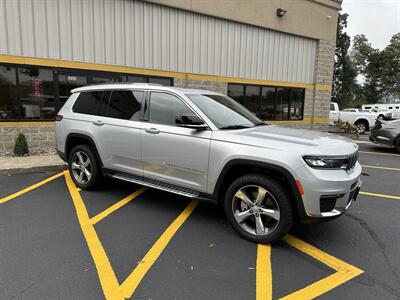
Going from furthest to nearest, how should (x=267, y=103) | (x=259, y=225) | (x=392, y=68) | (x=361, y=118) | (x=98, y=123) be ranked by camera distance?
(x=392, y=68) < (x=361, y=118) < (x=267, y=103) < (x=98, y=123) < (x=259, y=225)

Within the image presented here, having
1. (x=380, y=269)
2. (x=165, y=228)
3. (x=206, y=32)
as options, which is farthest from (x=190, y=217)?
(x=206, y=32)

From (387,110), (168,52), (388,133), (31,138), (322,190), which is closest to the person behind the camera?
(322,190)

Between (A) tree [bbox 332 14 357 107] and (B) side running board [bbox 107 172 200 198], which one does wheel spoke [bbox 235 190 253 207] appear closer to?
(B) side running board [bbox 107 172 200 198]

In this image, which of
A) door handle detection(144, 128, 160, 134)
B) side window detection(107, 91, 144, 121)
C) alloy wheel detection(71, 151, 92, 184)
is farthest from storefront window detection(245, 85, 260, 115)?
door handle detection(144, 128, 160, 134)

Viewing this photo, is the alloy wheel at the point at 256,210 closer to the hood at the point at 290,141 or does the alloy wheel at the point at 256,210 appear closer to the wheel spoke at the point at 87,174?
the hood at the point at 290,141

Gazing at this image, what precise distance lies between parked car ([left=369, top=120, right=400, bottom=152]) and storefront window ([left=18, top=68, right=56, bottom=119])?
11.3 metres

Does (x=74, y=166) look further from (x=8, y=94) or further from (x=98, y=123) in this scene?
(x=8, y=94)

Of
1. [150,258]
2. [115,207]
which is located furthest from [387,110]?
[150,258]

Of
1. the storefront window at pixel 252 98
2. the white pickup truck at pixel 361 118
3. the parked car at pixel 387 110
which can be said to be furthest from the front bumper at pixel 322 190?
the white pickup truck at pixel 361 118

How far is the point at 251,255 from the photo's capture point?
3.43m

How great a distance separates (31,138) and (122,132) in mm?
5677

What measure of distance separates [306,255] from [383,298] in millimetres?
869

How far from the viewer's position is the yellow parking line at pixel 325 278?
9.19 feet

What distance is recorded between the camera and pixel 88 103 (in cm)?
546
